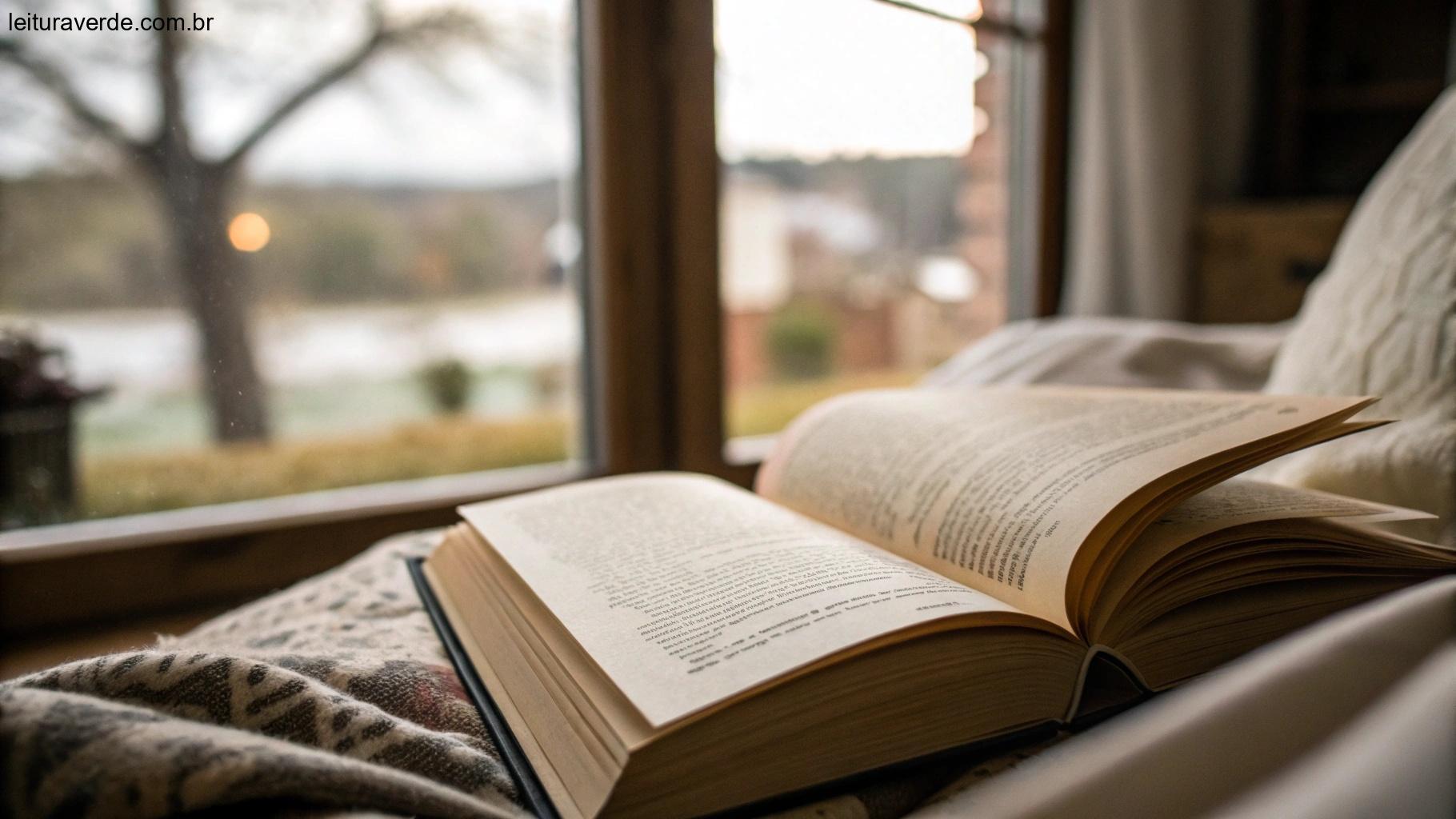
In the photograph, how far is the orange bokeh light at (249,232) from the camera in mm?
1116

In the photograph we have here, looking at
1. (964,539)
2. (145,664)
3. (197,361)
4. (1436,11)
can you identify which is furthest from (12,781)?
(1436,11)

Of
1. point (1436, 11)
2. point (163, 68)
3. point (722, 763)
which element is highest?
point (1436, 11)

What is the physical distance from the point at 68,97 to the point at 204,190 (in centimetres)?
16

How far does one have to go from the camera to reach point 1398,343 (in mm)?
535

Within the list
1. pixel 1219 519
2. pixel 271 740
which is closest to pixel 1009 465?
pixel 1219 519

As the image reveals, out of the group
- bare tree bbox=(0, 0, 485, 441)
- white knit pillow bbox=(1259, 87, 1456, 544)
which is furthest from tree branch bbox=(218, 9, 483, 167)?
white knit pillow bbox=(1259, 87, 1456, 544)

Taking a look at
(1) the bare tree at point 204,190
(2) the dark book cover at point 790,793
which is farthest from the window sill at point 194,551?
(2) the dark book cover at point 790,793

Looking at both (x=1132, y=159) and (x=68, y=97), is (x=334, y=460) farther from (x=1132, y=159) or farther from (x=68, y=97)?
(x=1132, y=159)

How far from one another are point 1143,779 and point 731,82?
1.32m

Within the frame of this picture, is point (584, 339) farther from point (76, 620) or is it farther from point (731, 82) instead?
point (76, 620)

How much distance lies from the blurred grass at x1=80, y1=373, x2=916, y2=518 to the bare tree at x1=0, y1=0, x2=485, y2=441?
0.05 meters

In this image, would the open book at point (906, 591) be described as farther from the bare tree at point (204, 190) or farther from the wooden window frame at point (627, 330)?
the bare tree at point (204, 190)

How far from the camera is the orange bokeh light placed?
1116 mm

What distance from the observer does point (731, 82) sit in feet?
4.51
